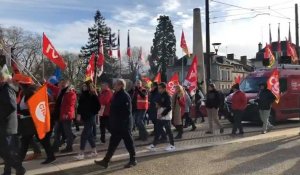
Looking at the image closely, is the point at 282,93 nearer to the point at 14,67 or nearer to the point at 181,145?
the point at 181,145

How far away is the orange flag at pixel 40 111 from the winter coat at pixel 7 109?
0.70 meters

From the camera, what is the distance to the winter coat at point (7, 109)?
7863mm

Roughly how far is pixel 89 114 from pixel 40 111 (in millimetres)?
1761

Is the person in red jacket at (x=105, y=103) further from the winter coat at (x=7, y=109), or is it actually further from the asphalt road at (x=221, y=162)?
the winter coat at (x=7, y=109)

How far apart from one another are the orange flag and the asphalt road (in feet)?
3.06

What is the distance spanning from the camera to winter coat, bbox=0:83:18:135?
7.86 meters

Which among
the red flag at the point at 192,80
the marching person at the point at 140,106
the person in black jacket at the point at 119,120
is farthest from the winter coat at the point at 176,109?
the red flag at the point at 192,80

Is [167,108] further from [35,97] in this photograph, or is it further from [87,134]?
[35,97]

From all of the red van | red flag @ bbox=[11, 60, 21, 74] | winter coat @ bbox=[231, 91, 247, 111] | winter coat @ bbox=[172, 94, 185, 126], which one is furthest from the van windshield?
red flag @ bbox=[11, 60, 21, 74]

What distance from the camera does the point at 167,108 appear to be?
1114 centimetres

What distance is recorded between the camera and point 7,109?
7895 mm

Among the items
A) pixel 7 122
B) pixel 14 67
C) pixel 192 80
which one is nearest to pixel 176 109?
pixel 192 80

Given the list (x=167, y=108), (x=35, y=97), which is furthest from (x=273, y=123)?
(x=35, y=97)

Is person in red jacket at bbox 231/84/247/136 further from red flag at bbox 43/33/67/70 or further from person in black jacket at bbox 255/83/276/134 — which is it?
red flag at bbox 43/33/67/70
